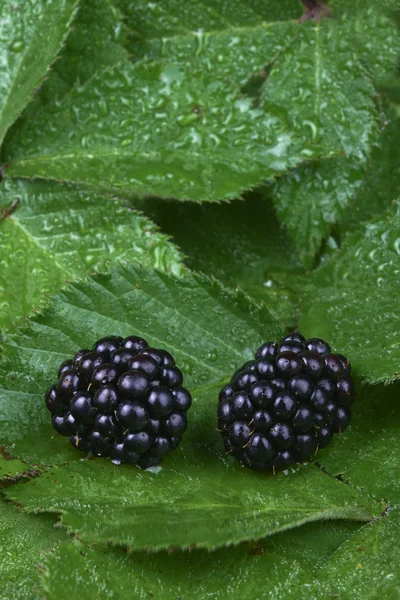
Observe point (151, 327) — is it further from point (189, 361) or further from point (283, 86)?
point (283, 86)

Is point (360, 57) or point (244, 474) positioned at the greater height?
point (360, 57)

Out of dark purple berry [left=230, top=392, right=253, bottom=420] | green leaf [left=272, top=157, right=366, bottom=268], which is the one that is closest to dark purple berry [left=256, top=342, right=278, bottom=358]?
dark purple berry [left=230, top=392, right=253, bottom=420]

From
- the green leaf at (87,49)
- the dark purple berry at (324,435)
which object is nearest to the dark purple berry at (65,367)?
the dark purple berry at (324,435)

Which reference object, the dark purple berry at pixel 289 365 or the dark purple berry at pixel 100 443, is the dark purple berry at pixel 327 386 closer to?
the dark purple berry at pixel 289 365

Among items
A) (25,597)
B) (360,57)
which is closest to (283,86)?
(360,57)

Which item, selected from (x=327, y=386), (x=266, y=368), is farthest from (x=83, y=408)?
(x=327, y=386)

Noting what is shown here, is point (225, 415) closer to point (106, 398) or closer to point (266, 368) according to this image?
point (266, 368)
